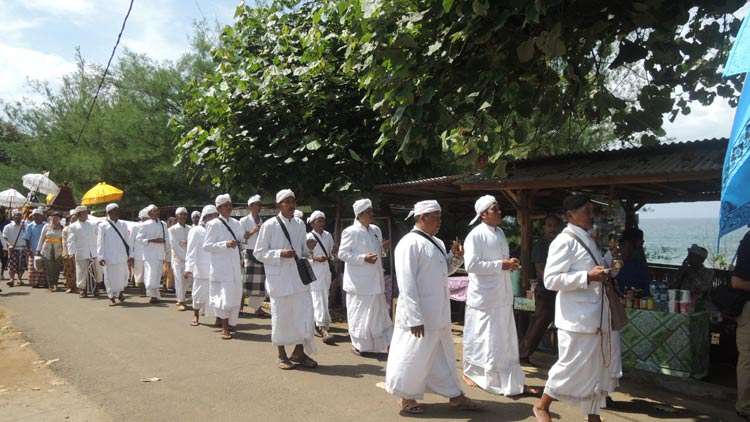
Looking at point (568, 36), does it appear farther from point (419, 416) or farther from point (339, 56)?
point (339, 56)

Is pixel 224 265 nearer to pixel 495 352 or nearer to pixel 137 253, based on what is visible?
pixel 495 352

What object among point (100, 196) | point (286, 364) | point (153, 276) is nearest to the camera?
point (286, 364)

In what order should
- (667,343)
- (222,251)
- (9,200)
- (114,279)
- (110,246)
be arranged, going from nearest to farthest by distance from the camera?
(667,343)
(222,251)
(114,279)
(110,246)
(9,200)

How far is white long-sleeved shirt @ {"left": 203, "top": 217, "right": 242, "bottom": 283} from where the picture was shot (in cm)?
892

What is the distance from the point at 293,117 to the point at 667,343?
24.8 feet

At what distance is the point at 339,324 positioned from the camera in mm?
10398

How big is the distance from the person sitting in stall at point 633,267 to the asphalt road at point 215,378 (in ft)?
5.24

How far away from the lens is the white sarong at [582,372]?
473 centimetres

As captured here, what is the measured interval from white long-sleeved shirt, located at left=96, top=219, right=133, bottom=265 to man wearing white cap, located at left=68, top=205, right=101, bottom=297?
1.10 m

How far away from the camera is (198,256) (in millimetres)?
9773

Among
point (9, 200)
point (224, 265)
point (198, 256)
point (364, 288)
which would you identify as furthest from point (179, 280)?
point (9, 200)

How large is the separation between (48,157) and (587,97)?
2077cm

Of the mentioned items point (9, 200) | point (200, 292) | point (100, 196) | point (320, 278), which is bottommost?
point (200, 292)

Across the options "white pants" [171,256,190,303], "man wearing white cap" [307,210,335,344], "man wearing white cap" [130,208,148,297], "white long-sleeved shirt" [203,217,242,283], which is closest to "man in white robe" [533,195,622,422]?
"man wearing white cap" [307,210,335,344]
